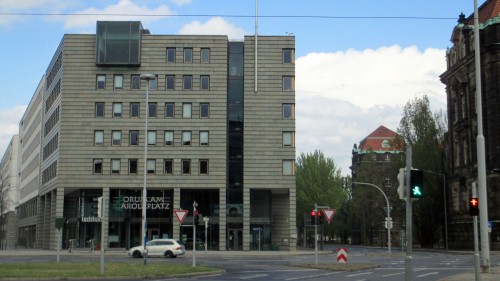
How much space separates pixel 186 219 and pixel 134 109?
1270 centimetres

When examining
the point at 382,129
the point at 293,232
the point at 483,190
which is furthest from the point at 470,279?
the point at 382,129

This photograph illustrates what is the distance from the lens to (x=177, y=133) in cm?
7025

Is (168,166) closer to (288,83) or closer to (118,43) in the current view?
(118,43)

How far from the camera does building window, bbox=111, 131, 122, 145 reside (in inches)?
2763

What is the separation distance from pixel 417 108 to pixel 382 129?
6150cm

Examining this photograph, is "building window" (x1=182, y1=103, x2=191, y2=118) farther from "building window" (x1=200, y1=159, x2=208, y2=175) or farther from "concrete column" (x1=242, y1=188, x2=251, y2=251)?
"concrete column" (x1=242, y1=188, x2=251, y2=251)

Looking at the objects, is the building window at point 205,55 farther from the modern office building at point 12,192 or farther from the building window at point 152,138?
the modern office building at point 12,192

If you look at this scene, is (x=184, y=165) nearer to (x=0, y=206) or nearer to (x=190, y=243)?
(x=190, y=243)

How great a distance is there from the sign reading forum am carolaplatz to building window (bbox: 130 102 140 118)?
854cm

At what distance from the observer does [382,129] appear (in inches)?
5684

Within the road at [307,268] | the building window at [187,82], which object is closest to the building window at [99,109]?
the building window at [187,82]

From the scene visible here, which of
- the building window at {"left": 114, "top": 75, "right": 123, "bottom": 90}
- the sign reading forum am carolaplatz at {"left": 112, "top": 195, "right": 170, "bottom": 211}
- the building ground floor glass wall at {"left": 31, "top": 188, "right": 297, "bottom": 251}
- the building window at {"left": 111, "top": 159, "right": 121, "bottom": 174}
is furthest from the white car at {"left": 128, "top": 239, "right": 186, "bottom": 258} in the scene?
the building window at {"left": 114, "top": 75, "right": 123, "bottom": 90}

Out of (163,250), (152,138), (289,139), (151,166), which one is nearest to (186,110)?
(152,138)

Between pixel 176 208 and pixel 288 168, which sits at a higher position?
pixel 288 168
